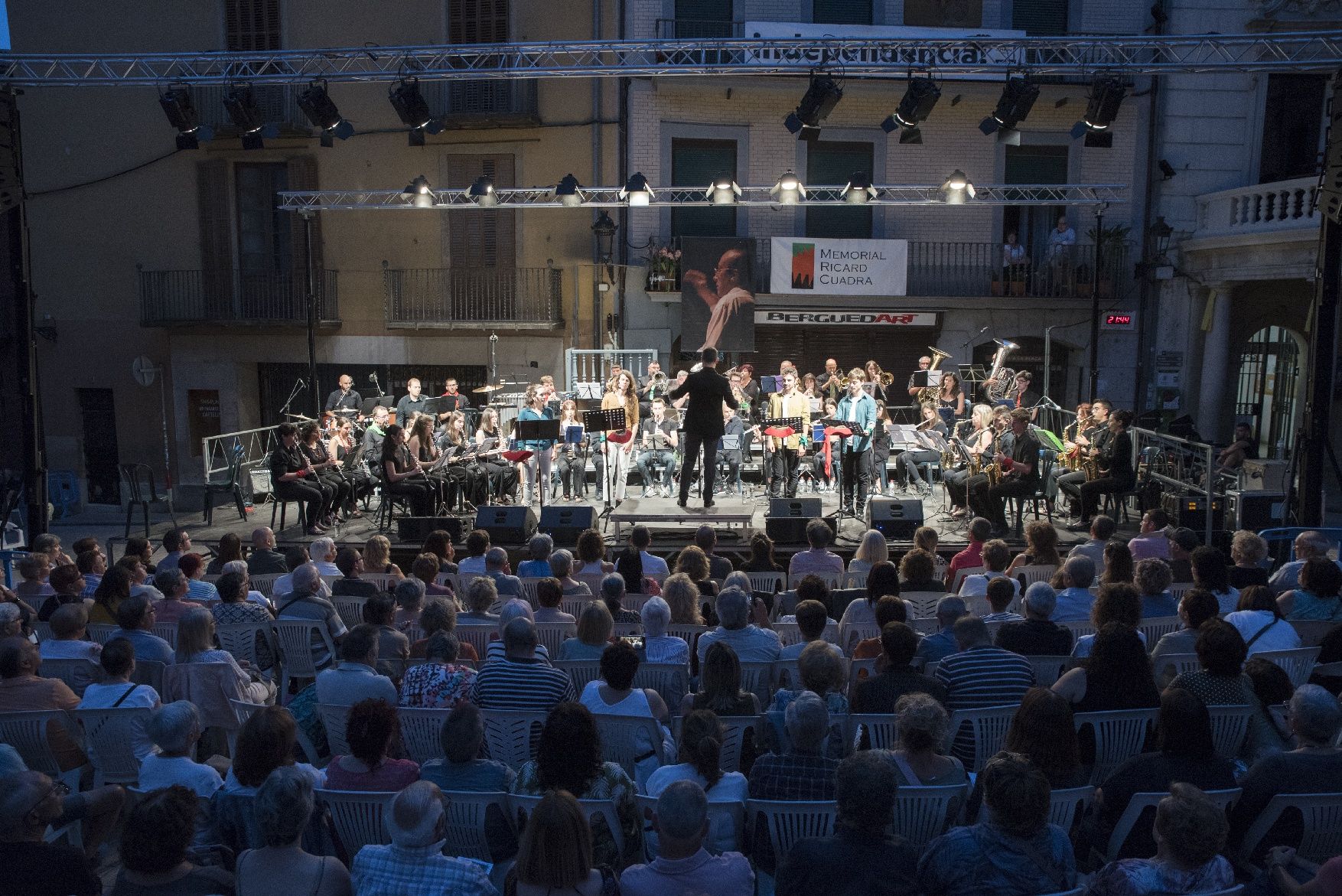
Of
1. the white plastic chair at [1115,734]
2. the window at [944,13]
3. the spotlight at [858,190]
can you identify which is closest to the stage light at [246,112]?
the spotlight at [858,190]

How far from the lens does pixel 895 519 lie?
32.5ft

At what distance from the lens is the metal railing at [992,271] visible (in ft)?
56.6

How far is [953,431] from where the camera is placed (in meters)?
12.5

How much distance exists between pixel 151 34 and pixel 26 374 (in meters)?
11.2

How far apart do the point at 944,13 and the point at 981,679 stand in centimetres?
1569

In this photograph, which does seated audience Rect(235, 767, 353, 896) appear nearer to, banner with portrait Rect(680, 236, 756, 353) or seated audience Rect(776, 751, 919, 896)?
seated audience Rect(776, 751, 919, 896)

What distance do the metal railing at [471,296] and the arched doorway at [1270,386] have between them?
11418 millimetres

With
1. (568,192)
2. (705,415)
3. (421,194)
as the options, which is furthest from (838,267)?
(705,415)

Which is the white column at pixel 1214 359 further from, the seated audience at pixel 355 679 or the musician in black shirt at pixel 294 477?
the seated audience at pixel 355 679

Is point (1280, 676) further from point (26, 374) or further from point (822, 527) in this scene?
point (26, 374)

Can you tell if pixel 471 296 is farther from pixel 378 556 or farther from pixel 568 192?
pixel 378 556

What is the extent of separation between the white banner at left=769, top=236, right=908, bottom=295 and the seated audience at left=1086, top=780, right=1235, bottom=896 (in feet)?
46.9

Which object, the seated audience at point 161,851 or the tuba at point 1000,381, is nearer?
the seated audience at point 161,851

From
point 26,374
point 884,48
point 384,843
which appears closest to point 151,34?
point 26,374
